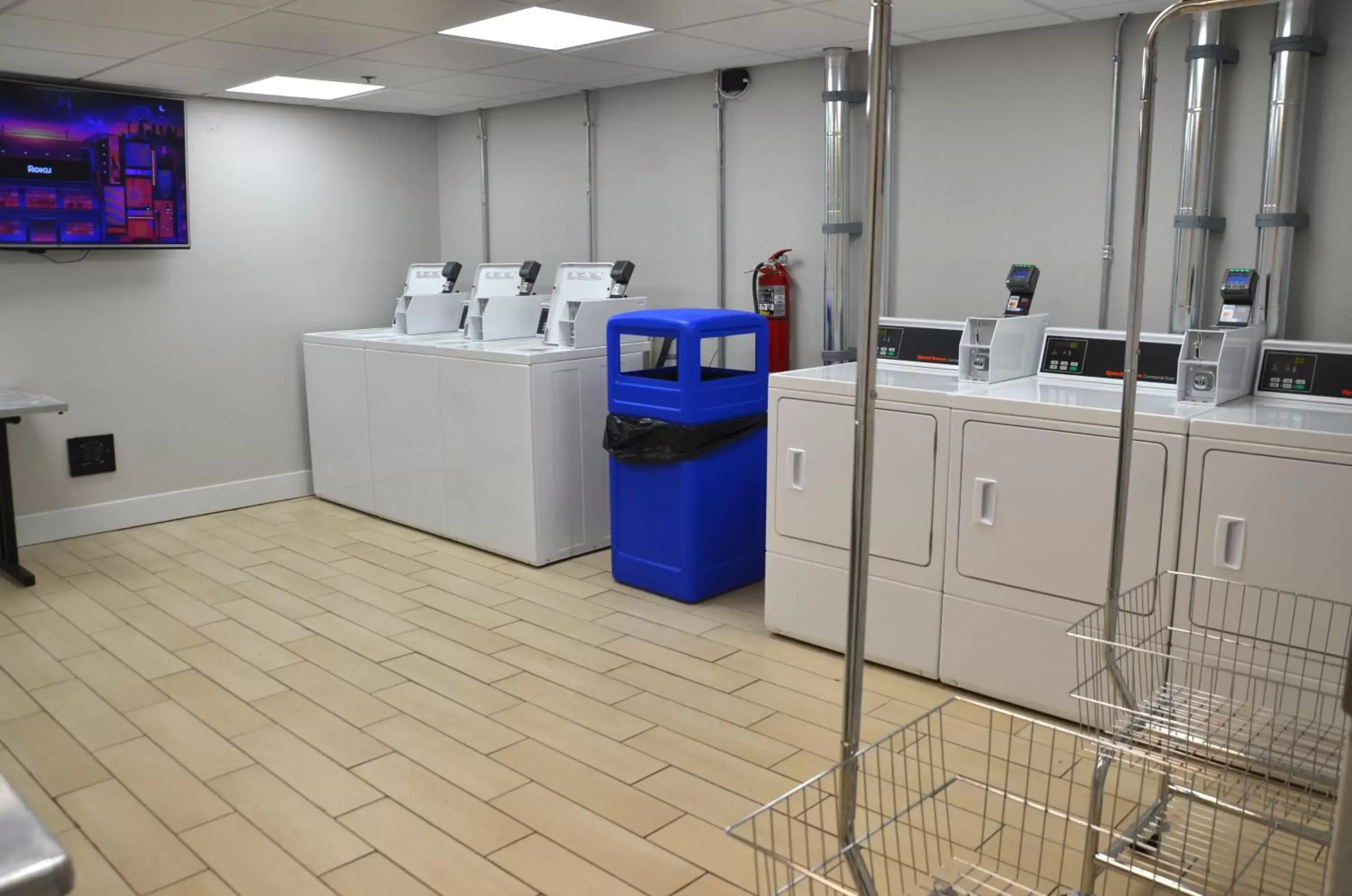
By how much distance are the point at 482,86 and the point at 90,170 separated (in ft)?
6.67

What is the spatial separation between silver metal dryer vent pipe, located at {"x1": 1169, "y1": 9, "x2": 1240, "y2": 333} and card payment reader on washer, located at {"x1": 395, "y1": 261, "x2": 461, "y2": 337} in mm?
3850

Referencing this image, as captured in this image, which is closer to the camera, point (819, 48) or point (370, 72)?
point (819, 48)

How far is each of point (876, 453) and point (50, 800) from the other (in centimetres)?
269

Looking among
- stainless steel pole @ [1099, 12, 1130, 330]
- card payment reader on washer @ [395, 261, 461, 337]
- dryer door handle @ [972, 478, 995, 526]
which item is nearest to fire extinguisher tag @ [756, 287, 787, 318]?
stainless steel pole @ [1099, 12, 1130, 330]

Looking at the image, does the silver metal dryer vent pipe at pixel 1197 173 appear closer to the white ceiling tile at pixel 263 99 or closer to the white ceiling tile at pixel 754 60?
the white ceiling tile at pixel 754 60

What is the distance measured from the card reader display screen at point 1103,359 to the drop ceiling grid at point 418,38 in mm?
1162

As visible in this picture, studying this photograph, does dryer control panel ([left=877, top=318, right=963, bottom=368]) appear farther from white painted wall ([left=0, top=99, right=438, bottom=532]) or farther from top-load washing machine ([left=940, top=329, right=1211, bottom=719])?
white painted wall ([left=0, top=99, right=438, bottom=532])

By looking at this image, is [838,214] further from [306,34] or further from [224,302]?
[224,302]

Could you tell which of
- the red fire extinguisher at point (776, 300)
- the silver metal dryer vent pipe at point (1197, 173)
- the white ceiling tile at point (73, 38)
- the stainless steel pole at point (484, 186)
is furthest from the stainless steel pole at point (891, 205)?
the white ceiling tile at point (73, 38)

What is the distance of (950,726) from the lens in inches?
131

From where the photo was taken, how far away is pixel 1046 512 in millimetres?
3270

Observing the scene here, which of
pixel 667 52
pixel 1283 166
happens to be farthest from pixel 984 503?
pixel 667 52

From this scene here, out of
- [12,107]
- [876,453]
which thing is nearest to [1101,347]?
[876,453]

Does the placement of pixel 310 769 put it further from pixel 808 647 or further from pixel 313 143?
pixel 313 143
